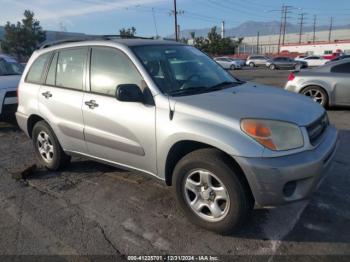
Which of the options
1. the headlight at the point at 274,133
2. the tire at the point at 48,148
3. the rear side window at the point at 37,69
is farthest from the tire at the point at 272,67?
the headlight at the point at 274,133

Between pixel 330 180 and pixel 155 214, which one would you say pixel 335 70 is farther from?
pixel 155 214

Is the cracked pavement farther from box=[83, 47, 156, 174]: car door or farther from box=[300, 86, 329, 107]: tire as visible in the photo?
box=[300, 86, 329, 107]: tire

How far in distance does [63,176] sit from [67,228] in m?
1.54

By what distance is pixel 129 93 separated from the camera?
3465mm

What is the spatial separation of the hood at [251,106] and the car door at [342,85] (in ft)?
17.6

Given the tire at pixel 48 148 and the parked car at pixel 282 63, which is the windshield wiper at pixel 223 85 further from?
the parked car at pixel 282 63

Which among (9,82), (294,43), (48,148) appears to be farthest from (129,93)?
(294,43)

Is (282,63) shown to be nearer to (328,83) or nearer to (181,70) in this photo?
(328,83)

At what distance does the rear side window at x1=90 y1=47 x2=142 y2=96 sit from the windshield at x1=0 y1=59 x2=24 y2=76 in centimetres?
572

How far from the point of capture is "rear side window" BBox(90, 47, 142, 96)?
12.4ft

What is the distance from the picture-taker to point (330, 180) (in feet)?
14.3

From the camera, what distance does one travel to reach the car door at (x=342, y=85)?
840 cm

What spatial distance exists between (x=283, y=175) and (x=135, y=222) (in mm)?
1588

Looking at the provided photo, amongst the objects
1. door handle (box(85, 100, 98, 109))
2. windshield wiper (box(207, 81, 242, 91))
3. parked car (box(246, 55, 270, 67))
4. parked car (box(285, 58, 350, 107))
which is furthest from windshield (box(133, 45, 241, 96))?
parked car (box(246, 55, 270, 67))
